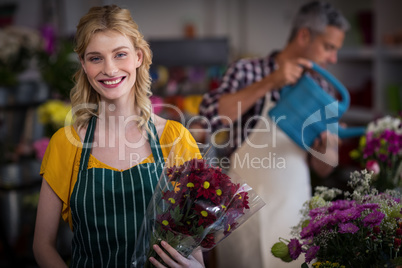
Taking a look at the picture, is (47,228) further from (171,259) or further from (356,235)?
(356,235)

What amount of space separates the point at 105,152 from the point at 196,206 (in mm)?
304

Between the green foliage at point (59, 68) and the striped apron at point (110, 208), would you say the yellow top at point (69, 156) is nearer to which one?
the striped apron at point (110, 208)

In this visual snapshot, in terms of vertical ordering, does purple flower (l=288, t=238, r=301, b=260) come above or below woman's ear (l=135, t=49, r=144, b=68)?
below

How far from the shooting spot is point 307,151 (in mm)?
1834

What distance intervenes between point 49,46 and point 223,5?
2.45 meters

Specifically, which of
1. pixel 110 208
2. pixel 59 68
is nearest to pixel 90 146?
pixel 110 208

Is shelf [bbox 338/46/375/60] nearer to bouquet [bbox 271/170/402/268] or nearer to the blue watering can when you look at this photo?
the blue watering can

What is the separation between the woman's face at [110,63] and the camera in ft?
3.51

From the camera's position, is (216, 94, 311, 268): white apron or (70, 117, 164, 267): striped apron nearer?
(70, 117, 164, 267): striped apron

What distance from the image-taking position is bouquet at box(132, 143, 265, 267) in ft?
3.16

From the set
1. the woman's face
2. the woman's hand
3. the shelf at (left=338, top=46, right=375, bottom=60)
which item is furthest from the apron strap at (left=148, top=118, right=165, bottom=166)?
the shelf at (left=338, top=46, right=375, bottom=60)

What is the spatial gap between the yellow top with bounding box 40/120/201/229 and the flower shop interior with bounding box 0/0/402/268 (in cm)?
57

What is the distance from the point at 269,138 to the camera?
6.17 ft

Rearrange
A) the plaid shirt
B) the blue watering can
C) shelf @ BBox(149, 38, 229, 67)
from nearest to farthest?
1. the blue watering can
2. the plaid shirt
3. shelf @ BBox(149, 38, 229, 67)
